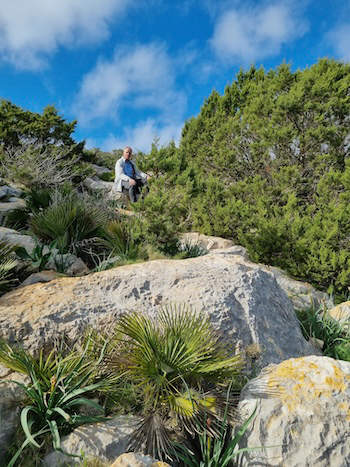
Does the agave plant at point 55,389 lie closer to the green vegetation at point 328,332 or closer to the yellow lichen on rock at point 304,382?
the yellow lichen on rock at point 304,382

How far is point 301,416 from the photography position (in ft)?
6.31

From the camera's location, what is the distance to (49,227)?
5367 mm

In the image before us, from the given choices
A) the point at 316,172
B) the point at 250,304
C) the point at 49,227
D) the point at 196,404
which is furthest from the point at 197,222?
the point at 196,404

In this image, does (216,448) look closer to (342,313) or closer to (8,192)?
(342,313)

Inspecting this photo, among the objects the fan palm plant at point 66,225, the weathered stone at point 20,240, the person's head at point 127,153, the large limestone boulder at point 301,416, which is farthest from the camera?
the person's head at point 127,153

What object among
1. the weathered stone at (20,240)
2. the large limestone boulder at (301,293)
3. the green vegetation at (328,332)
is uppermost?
the weathered stone at (20,240)

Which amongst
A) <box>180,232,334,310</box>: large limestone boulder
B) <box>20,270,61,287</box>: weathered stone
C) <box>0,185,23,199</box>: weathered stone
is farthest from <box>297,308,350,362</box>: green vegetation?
<box>0,185,23,199</box>: weathered stone

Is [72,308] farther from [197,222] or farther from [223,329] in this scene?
[197,222]

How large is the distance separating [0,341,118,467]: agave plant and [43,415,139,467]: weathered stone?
0.22ft

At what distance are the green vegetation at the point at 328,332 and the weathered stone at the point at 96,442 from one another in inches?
109

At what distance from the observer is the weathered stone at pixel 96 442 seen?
1842 millimetres

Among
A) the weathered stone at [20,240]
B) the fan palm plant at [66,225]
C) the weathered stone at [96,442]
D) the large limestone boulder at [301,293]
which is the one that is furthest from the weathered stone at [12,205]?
the weathered stone at [96,442]

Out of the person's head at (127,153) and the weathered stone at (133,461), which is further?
the person's head at (127,153)

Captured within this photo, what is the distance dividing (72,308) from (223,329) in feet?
4.69
